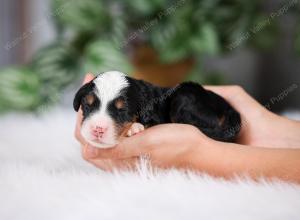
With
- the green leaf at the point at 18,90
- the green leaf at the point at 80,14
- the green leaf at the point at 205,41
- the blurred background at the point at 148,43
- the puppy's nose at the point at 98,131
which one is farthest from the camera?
the green leaf at the point at 205,41

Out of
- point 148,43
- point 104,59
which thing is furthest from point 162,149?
point 148,43

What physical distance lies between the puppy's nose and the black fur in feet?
0.31

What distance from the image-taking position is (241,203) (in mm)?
1051

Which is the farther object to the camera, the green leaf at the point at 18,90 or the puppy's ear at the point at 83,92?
the green leaf at the point at 18,90

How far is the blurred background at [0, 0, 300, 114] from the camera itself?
242cm

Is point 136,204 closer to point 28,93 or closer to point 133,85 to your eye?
point 133,85

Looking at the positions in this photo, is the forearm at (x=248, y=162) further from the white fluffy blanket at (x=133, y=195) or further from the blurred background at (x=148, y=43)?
the blurred background at (x=148, y=43)

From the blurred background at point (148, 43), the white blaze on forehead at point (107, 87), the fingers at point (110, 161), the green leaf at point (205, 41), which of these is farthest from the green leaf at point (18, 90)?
the white blaze on forehead at point (107, 87)

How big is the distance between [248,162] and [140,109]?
29 cm

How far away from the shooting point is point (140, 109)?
1.28 metres

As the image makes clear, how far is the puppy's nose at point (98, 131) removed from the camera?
115 cm

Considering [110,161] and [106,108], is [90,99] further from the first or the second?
[110,161]

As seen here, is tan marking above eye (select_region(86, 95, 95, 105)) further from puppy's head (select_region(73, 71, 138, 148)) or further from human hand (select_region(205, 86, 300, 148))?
human hand (select_region(205, 86, 300, 148))

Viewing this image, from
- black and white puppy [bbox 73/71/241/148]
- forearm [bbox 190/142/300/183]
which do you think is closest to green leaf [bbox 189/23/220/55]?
black and white puppy [bbox 73/71/241/148]
